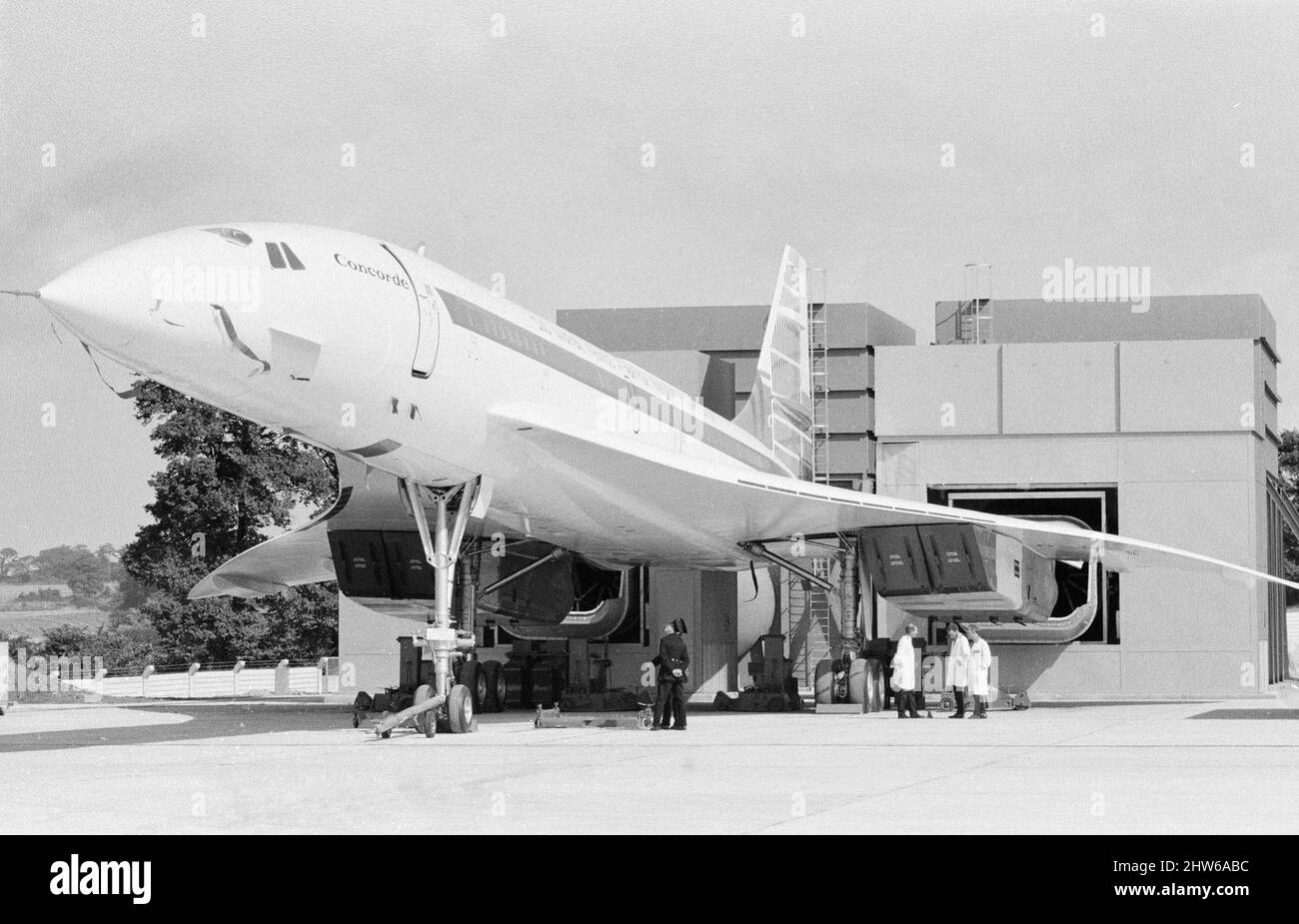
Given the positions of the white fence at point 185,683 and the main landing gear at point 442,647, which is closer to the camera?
the main landing gear at point 442,647

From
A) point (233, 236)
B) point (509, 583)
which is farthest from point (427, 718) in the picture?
point (509, 583)

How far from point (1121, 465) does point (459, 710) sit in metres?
16.6

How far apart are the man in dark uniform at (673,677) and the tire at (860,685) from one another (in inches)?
166

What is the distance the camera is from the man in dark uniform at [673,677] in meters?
14.7

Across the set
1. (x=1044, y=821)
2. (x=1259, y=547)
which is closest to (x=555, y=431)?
(x=1044, y=821)

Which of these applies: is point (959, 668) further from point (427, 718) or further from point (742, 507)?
point (427, 718)

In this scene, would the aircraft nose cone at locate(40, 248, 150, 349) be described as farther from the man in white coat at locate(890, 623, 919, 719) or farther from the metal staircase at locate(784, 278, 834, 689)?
the metal staircase at locate(784, 278, 834, 689)

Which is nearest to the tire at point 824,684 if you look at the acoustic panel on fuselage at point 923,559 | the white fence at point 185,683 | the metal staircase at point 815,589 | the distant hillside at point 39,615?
the acoustic panel on fuselage at point 923,559

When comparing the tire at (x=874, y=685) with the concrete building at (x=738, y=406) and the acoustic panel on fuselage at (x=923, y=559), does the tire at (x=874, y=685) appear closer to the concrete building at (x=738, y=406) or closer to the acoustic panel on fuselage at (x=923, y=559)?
the acoustic panel on fuselage at (x=923, y=559)

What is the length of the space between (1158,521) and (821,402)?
8017 mm

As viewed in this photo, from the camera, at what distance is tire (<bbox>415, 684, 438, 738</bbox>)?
1362 cm

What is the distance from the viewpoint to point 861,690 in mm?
18719

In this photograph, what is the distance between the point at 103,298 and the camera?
1047 cm

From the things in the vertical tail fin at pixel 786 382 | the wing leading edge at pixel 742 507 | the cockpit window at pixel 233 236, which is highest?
the vertical tail fin at pixel 786 382
